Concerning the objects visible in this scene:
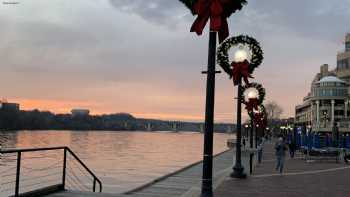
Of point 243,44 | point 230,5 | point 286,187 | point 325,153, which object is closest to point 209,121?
point 230,5

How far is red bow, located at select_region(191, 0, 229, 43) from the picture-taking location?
9495mm

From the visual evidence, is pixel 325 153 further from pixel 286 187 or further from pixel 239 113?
pixel 286 187

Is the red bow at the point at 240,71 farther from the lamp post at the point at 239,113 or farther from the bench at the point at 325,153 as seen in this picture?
the bench at the point at 325,153

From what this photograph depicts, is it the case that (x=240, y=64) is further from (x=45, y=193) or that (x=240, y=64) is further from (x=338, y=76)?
(x=338, y=76)

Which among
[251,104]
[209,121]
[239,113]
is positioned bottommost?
[209,121]

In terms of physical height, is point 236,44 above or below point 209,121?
above

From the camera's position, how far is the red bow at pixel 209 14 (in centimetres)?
A: 950

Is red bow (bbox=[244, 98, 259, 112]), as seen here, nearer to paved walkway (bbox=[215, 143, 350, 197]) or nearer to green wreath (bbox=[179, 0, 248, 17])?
paved walkway (bbox=[215, 143, 350, 197])

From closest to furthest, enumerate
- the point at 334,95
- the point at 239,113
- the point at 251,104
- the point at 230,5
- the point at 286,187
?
1. the point at 230,5
2. the point at 286,187
3. the point at 239,113
4. the point at 251,104
5. the point at 334,95

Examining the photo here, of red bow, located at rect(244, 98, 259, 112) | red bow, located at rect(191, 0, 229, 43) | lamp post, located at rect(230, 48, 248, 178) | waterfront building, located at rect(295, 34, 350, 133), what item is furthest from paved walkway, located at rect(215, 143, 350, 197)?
waterfront building, located at rect(295, 34, 350, 133)

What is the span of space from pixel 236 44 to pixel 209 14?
36.5 ft

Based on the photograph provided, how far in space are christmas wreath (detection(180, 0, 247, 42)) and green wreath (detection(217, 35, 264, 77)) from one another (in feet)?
32.9

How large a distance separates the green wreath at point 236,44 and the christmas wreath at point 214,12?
10.0m

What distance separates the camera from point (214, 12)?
9.50 metres
